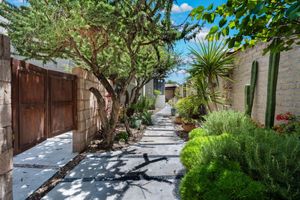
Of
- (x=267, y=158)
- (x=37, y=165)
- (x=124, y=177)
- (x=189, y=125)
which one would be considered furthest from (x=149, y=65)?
(x=267, y=158)

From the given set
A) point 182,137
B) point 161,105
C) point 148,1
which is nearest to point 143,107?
point 182,137

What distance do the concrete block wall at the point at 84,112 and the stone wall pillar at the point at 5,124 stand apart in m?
3.05

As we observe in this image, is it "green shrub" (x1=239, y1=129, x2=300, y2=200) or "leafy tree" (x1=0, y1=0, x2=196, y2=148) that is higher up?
"leafy tree" (x1=0, y1=0, x2=196, y2=148)

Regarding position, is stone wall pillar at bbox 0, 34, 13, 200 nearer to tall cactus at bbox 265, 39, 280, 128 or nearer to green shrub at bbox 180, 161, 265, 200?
green shrub at bbox 180, 161, 265, 200

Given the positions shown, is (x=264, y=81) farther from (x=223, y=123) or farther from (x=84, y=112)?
(x=84, y=112)

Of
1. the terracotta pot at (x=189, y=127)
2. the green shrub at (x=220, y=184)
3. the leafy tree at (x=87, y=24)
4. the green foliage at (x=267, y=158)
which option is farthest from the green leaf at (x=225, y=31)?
the terracotta pot at (x=189, y=127)

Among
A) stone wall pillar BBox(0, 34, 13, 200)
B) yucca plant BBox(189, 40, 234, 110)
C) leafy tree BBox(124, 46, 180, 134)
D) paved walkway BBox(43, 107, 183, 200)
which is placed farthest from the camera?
leafy tree BBox(124, 46, 180, 134)

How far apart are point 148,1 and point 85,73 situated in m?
2.62

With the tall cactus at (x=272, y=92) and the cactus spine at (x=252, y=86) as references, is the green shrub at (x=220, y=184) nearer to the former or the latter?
the tall cactus at (x=272, y=92)

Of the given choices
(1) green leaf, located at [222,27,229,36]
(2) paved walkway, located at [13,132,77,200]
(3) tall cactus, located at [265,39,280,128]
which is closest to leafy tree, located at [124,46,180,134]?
(2) paved walkway, located at [13,132,77,200]

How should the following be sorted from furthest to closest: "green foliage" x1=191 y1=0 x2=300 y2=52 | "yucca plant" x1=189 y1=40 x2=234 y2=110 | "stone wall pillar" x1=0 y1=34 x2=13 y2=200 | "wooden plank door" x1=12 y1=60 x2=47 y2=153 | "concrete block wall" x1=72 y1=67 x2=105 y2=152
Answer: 1. "yucca plant" x1=189 y1=40 x2=234 y2=110
2. "concrete block wall" x1=72 y1=67 x2=105 y2=152
3. "wooden plank door" x1=12 y1=60 x2=47 y2=153
4. "stone wall pillar" x1=0 y1=34 x2=13 y2=200
5. "green foliage" x1=191 y1=0 x2=300 y2=52

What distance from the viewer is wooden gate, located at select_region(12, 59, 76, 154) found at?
3.23 meters

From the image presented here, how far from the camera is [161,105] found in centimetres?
2591

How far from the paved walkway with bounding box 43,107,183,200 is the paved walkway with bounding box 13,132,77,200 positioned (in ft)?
1.33
